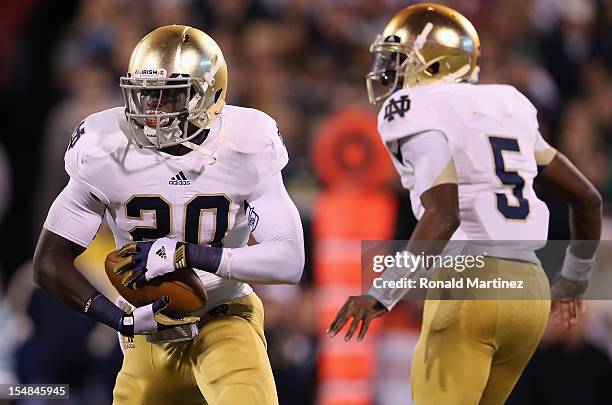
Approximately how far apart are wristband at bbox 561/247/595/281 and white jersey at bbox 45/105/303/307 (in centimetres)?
115

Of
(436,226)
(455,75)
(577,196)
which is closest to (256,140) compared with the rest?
(436,226)

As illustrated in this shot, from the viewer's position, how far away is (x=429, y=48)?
171 inches

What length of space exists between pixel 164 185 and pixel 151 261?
0.27m

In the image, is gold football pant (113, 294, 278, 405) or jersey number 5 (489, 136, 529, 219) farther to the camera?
jersey number 5 (489, 136, 529, 219)

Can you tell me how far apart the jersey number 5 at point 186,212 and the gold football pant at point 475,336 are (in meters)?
0.73

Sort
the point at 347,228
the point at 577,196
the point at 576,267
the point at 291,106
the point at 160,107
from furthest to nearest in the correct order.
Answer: the point at 291,106 → the point at 347,228 → the point at 576,267 → the point at 577,196 → the point at 160,107

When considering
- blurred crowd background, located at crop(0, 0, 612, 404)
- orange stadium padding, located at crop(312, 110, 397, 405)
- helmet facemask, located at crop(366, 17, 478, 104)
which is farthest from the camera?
orange stadium padding, located at crop(312, 110, 397, 405)

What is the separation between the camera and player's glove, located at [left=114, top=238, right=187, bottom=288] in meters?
3.71

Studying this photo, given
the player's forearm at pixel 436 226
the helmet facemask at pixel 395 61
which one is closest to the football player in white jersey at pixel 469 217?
the player's forearm at pixel 436 226

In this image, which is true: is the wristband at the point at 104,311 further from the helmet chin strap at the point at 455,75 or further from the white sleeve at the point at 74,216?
the helmet chin strap at the point at 455,75

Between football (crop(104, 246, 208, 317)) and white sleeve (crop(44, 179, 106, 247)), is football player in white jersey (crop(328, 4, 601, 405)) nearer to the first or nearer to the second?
football (crop(104, 246, 208, 317))

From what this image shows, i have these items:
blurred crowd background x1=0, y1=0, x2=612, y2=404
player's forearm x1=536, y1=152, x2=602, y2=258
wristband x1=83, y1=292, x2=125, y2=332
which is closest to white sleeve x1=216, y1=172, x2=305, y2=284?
wristband x1=83, y1=292, x2=125, y2=332

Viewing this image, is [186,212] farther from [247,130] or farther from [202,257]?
[247,130]

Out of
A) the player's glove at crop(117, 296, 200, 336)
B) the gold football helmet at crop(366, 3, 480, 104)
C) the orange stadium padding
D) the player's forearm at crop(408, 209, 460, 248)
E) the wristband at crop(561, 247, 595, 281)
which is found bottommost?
the orange stadium padding
